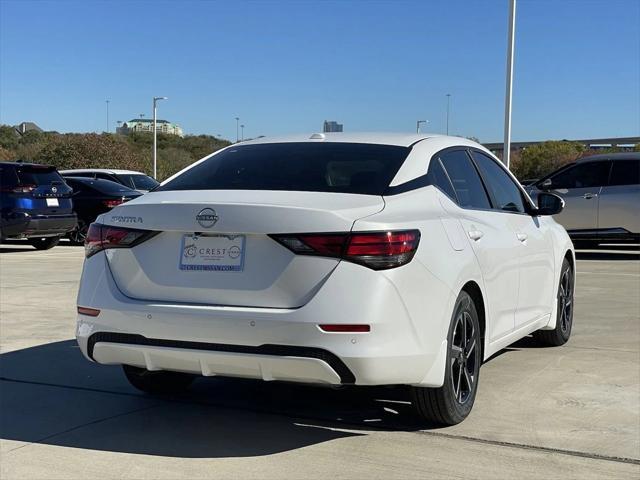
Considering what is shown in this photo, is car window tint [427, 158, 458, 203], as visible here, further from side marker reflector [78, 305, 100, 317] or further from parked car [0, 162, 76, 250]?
parked car [0, 162, 76, 250]

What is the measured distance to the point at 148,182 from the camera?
20281 millimetres

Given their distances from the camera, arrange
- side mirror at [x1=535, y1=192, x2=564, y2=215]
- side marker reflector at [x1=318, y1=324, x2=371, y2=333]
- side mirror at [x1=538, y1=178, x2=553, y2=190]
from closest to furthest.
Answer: side marker reflector at [x1=318, y1=324, x2=371, y2=333] < side mirror at [x1=535, y1=192, x2=564, y2=215] < side mirror at [x1=538, y1=178, x2=553, y2=190]

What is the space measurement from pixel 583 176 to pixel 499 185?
10357mm

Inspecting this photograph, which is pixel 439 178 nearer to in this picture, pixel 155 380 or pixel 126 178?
pixel 155 380

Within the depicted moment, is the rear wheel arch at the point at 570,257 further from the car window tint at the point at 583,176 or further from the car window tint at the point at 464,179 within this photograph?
the car window tint at the point at 583,176

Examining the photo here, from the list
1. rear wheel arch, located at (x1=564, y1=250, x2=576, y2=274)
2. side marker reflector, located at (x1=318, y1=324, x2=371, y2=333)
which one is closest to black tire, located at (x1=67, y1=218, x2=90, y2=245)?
rear wheel arch, located at (x1=564, y1=250, x2=576, y2=274)

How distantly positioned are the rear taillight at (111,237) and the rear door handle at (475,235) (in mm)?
1789

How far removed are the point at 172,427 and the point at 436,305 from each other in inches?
65.6

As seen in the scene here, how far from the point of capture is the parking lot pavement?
13.0 feet

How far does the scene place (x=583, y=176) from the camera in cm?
1539

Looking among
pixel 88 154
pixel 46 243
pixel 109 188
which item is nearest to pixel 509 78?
pixel 109 188

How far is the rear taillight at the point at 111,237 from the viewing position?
4.14 meters

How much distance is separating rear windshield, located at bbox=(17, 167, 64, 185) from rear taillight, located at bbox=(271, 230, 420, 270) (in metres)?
12.7

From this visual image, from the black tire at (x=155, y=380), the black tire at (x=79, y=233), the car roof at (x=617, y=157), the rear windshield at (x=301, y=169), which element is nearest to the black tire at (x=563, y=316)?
the rear windshield at (x=301, y=169)
